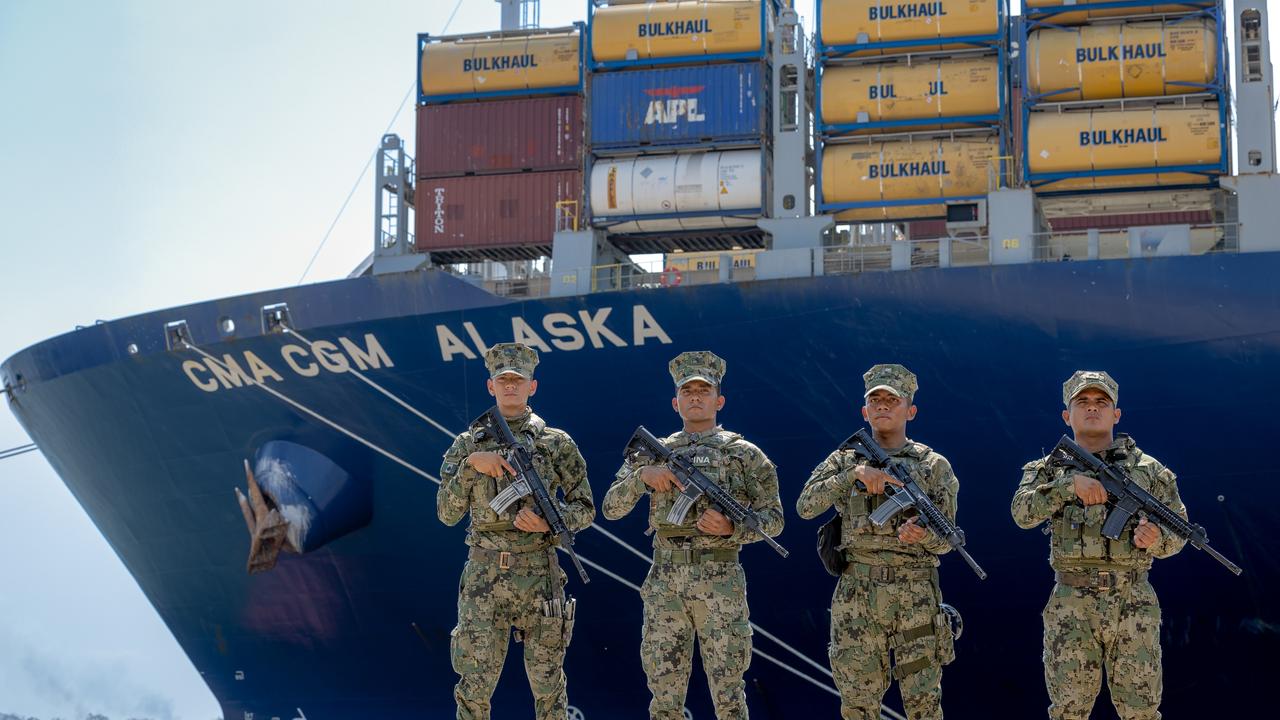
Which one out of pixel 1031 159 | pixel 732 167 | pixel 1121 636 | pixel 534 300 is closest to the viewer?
pixel 1121 636

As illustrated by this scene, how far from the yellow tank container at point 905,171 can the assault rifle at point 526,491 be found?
11.2 meters

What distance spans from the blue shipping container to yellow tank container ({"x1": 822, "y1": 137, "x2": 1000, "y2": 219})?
1360 mm

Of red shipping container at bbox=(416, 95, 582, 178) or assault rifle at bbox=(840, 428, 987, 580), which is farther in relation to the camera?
red shipping container at bbox=(416, 95, 582, 178)

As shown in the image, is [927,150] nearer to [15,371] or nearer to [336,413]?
[336,413]

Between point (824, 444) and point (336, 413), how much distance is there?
6.09m

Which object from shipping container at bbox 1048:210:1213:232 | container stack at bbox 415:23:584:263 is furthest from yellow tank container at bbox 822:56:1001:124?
container stack at bbox 415:23:584:263

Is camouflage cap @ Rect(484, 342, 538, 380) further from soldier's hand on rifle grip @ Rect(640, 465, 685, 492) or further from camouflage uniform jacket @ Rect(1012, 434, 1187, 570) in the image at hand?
camouflage uniform jacket @ Rect(1012, 434, 1187, 570)

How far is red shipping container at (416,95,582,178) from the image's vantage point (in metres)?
21.4

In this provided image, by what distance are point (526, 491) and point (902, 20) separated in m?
12.6

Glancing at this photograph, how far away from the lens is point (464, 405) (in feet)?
57.8

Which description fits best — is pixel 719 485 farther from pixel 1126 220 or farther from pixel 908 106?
pixel 1126 220

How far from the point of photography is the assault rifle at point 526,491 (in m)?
8.55

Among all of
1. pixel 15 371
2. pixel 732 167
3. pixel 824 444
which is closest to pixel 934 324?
pixel 824 444

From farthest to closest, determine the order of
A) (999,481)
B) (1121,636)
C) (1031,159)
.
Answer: (1031,159)
(999,481)
(1121,636)
